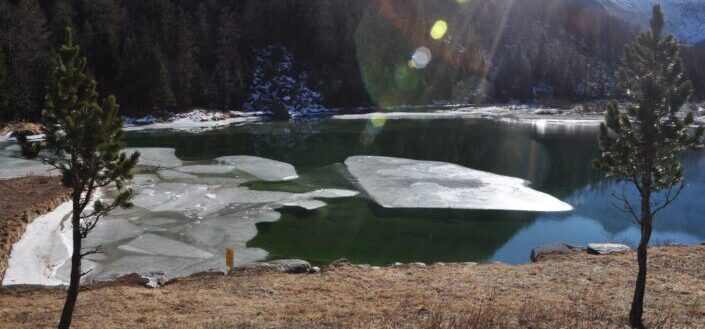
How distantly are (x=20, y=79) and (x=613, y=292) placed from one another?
7881 centimetres

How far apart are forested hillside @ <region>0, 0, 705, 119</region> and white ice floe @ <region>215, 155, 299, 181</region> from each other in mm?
40213

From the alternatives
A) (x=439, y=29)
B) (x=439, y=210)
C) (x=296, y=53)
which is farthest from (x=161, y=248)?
(x=439, y=29)

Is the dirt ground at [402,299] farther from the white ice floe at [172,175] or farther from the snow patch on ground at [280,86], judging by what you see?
the snow patch on ground at [280,86]

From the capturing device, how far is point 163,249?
75.7ft

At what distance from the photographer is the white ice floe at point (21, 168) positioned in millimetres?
37141

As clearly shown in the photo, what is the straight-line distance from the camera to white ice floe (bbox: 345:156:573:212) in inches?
1257

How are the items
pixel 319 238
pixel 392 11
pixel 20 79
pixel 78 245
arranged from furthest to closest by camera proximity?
pixel 392 11 → pixel 20 79 → pixel 319 238 → pixel 78 245

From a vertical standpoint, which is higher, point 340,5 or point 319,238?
point 340,5

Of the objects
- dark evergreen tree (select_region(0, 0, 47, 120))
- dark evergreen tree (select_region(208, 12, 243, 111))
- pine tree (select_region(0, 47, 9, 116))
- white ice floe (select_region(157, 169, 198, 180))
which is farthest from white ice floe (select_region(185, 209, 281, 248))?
dark evergreen tree (select_region(208, 12, 243, 111))

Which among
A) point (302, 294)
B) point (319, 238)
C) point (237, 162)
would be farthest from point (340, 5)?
point (302, 294)

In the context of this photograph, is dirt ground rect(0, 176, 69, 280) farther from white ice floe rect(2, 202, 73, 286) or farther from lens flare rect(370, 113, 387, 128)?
lens flare rect(370, 113, 387, 128)

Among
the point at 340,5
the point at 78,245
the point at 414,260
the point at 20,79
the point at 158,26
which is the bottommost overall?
the point at 414,260

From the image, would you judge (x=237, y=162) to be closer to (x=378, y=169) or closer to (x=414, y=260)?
(x=378, y=169)

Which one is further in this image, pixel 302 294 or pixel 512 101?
pixel 512 101
